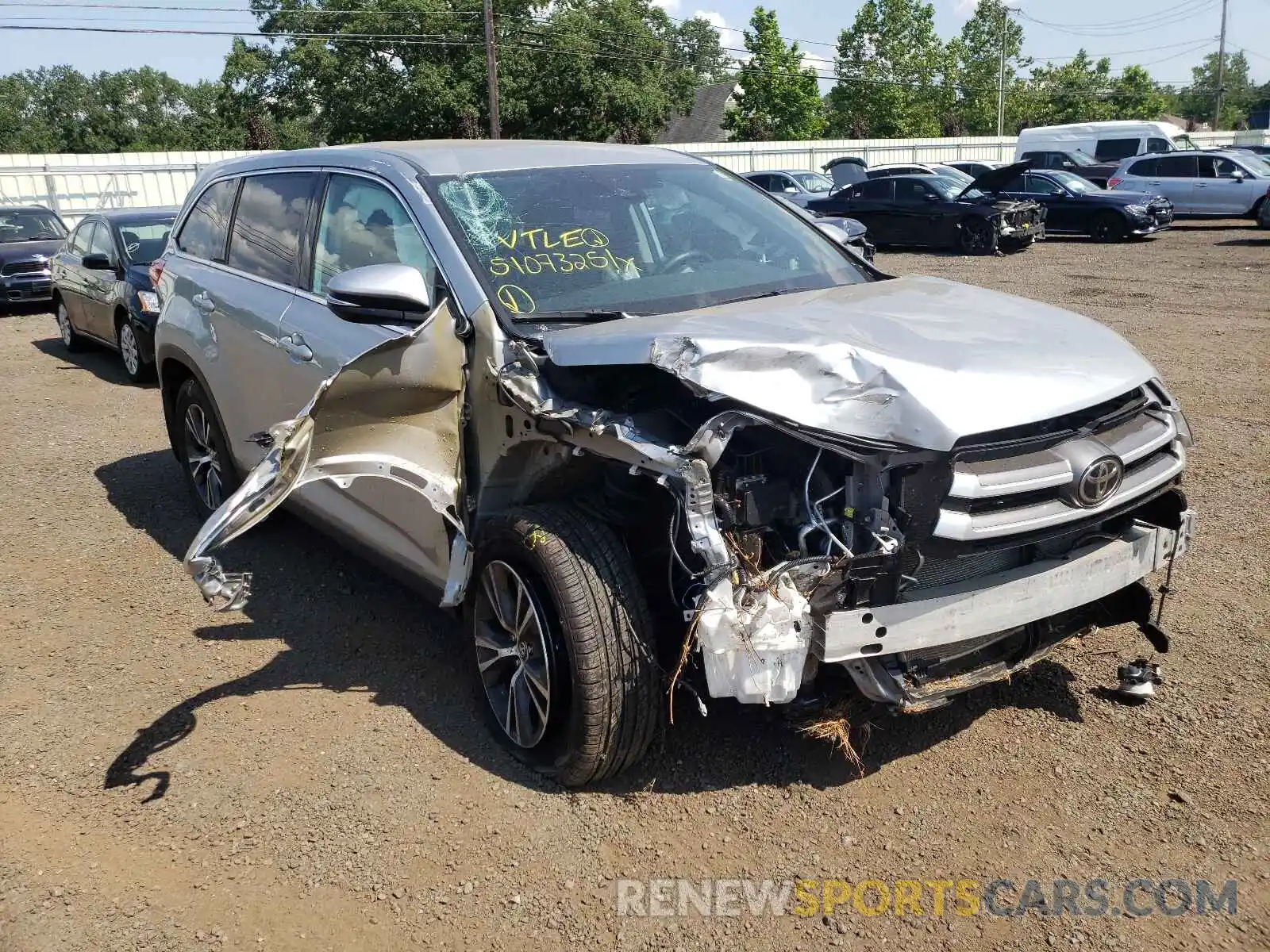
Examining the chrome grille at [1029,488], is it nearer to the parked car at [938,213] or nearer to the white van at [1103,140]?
the parked car at [938,213]

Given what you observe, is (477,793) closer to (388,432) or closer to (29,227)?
(388,432)

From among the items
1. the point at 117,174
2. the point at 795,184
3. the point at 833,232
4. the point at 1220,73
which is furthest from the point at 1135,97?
the point at 833,232

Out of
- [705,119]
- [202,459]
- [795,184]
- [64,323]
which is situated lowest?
[202,459]

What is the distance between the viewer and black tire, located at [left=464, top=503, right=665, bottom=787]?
9.82 ft

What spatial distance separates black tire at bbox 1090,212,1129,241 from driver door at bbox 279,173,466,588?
60.9 ft

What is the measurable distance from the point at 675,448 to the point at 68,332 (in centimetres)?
1135

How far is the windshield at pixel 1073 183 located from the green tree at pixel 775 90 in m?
31.6

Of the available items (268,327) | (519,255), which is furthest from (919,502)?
(268,327)

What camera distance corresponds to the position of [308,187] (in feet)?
14.5

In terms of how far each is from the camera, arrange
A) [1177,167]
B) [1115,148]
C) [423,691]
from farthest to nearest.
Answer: [1115,148]
[1177,167]
[423,691]

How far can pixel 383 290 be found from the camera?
129 inches

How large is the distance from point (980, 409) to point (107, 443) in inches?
279

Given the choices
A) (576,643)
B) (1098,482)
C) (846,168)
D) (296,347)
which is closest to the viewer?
(1098,482)

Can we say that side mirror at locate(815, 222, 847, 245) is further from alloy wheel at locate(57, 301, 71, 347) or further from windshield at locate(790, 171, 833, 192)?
windshield at locate(790, 171, 833, 192)
